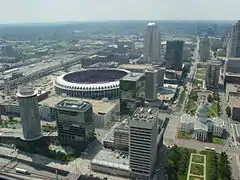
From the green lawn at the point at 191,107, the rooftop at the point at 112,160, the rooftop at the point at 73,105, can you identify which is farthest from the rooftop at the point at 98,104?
the green lawn at the point at 191,107

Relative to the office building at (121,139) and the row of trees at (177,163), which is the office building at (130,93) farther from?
the row of trees at (177,163)

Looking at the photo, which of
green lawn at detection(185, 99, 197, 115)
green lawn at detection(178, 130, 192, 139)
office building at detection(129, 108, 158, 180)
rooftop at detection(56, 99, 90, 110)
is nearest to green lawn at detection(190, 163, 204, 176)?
office building at detection(129, 108, 158, 180)

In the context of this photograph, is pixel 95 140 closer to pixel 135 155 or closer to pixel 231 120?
pixel 135 155

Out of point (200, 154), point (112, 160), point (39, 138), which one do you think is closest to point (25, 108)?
point (39, 138)

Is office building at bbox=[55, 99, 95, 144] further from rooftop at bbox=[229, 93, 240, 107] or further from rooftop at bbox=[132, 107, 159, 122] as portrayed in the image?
rooftop at bbox=[229, 93, 240, 107]

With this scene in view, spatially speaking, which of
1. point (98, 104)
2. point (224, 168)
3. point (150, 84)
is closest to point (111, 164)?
point (224, 168)

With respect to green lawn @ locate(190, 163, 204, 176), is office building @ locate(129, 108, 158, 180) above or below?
above

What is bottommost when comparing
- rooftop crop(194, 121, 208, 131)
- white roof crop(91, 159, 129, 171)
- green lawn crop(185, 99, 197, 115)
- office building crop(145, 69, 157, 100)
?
white roof crop(91, 159, 129, 171)
